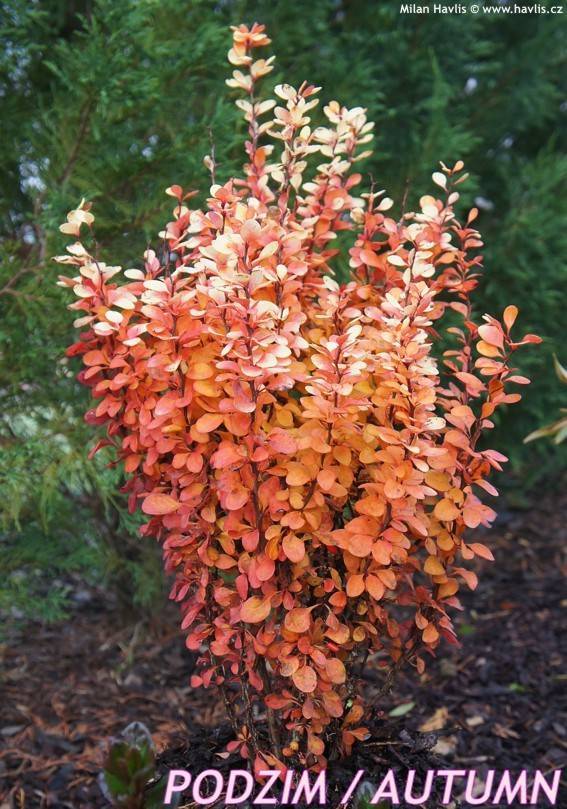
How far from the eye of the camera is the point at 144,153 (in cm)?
296

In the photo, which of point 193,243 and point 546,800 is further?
point 546,800

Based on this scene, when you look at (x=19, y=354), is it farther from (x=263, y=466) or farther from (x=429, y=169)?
(x=429, y=169)

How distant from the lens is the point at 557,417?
4.10m

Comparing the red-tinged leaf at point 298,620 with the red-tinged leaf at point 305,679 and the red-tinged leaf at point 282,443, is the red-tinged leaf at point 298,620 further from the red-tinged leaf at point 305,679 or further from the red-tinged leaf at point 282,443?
the red-tinged leaf at point 282,443

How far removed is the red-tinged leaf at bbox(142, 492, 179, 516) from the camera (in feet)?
4.88

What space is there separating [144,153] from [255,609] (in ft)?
6.60

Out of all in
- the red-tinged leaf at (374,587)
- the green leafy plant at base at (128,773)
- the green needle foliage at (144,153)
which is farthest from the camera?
the green needle foliage at (144,153)

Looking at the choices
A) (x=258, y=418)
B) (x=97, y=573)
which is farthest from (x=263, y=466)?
(x=97, y=573)

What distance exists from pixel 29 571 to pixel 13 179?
138cm

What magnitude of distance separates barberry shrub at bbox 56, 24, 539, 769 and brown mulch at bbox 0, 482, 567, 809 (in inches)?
15.1

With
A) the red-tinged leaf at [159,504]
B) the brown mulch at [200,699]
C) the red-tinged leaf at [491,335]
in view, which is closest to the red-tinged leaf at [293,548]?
the red-tinged leaf at [159,504]

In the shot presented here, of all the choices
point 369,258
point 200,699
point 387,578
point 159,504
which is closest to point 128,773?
point 159,504

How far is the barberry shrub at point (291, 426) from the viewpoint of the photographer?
55.0 inches

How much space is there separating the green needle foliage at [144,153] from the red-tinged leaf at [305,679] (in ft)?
2.92
